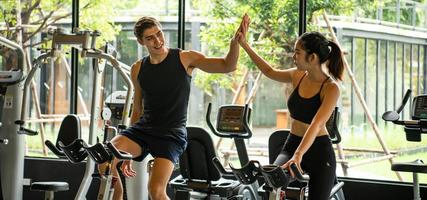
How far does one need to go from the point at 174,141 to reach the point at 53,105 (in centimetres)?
319

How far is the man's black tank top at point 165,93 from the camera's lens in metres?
4.58

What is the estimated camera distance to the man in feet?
14.9

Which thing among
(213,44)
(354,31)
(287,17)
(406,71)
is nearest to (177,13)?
(213,44)

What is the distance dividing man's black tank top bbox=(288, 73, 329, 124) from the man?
561 mm

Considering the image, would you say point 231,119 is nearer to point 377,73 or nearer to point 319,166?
point 319,166

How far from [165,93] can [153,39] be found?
37cm

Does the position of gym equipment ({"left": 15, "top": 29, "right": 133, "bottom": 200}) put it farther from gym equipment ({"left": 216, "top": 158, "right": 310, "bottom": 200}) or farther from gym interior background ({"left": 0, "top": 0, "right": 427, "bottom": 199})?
gym equipment ({"left": 216, "top": 158, "right": 310, "bottom": 200})

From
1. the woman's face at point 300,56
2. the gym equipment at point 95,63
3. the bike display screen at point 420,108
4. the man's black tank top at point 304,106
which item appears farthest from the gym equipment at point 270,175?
the gym equipment at point 95,63

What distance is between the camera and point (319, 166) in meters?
4.04

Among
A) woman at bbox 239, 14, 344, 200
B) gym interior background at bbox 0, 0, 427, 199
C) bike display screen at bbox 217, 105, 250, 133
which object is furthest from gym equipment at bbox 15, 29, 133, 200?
woman at bbox 239, 14, 344, 200

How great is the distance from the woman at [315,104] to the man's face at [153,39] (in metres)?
0.64

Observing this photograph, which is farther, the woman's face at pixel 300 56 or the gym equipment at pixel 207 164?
the gym equipment at pixel 207 164

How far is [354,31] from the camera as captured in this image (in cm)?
623

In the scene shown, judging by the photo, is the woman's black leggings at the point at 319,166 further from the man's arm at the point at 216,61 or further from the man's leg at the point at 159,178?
the man's leg at the point at 159,178
